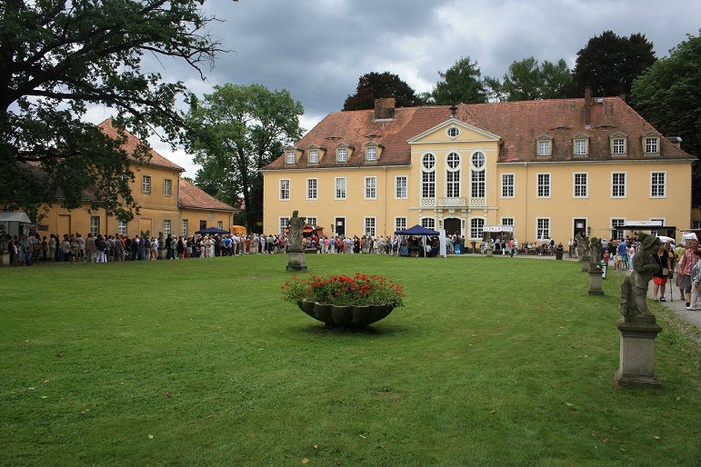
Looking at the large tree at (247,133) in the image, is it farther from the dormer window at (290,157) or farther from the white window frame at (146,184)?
the white window frame at (146,184)

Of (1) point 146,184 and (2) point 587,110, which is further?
(2) point 587,110

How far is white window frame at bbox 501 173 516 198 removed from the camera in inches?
2003

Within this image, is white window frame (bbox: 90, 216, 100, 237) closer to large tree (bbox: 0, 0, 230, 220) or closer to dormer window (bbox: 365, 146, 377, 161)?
large tree (bbox: 0, 0, 230, 220)

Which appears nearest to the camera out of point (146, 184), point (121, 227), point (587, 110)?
point (121, 227)

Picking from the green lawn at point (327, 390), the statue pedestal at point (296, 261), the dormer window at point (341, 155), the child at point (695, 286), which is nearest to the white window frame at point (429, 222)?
the dormer window at point (341, 155)

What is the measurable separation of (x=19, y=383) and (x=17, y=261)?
2322cm

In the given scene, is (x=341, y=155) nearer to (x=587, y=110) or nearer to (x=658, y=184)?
(x=587, y=110)

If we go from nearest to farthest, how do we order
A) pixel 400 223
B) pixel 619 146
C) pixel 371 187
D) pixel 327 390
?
1. pixel 327 390
2. pixel 619 146
3. pixel 400 223
4. pixel 371 187

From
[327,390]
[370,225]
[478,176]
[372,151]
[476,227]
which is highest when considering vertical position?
[372,151]

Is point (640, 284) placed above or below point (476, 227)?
below

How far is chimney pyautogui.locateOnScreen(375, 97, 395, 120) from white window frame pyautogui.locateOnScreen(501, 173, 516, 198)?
12.6m

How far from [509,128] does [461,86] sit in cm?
1669

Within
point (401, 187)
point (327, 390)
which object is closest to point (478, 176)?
point (401, 187)

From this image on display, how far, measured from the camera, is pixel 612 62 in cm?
5938
